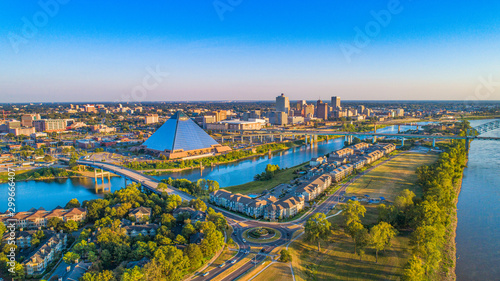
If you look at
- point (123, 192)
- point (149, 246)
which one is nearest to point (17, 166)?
point (123, 192)

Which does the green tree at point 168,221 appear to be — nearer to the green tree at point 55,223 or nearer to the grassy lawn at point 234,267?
the grassy lawn at point 234,267

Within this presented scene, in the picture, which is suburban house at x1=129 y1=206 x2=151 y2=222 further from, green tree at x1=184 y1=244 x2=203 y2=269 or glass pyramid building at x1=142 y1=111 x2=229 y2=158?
glass pyramid building at x1=142 y1=111 x2=229 y2=158

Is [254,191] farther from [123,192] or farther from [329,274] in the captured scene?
[329,274]

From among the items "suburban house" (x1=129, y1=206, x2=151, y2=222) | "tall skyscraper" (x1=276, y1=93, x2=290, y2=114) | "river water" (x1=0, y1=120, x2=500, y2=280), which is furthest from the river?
"tall skyscraper" (x1=276, y1=93, x2=290, y2=114)

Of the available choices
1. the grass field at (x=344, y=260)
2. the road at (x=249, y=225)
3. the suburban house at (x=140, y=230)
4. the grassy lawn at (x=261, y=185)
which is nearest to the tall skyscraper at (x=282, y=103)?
the grassy lawn at (x=261, y=185)

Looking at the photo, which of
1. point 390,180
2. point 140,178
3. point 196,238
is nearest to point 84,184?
point 140,178

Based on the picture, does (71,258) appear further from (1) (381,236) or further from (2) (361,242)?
(1) (381,236)
